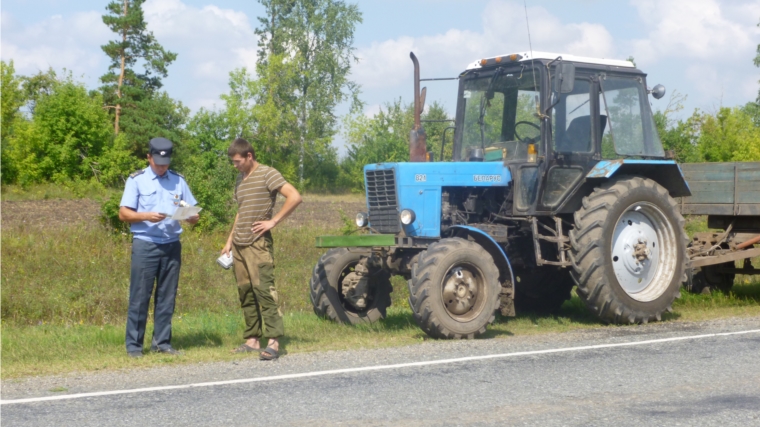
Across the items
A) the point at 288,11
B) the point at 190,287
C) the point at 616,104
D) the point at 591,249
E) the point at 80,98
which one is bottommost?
the point at 190,287

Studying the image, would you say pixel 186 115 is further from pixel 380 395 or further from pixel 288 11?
pixel 380 395

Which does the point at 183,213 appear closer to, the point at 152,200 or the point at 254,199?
the point at 152,200

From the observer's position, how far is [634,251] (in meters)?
9.68

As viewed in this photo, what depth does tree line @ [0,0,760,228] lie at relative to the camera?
40.4 meters

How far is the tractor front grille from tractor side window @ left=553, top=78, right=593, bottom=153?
1.84 m

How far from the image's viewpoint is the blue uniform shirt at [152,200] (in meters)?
7.65

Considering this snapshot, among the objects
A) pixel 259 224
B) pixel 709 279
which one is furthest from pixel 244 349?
pixel 709 279

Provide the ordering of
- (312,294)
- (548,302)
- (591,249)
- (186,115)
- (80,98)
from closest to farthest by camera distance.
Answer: (591,249)
(312,294)
(548,302)
(80,98)
(186,115)

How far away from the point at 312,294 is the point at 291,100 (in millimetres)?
46543

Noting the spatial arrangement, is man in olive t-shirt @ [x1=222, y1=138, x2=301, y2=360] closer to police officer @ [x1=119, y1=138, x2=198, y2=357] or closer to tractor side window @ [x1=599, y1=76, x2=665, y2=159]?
police officer @ [x1=119, y1=138, x2=198, y2=357]

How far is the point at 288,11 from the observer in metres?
53.1

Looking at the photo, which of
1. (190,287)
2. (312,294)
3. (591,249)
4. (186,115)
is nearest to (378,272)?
(312,294)

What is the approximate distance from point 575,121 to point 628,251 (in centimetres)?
154

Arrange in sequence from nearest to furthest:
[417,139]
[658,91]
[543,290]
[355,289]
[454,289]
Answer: [454,289]
[417,139]
[355,289]
[658,91]
[543,290]
